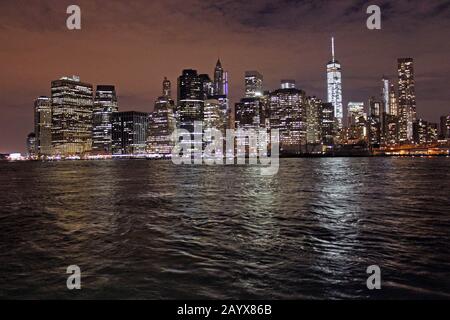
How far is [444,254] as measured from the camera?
12.9m

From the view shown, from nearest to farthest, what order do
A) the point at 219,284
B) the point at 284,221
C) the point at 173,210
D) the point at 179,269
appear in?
the point at 219,284, the point at 179,269, the point at 284,221, the point at 173,210

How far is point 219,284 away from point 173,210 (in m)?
15.1

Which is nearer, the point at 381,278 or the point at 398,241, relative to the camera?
the point at 381,278

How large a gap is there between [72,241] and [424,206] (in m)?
21.6

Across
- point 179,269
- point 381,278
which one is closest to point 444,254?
point 381,278

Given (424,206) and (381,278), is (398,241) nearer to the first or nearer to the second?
(381,278)

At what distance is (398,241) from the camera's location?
15.1 m
